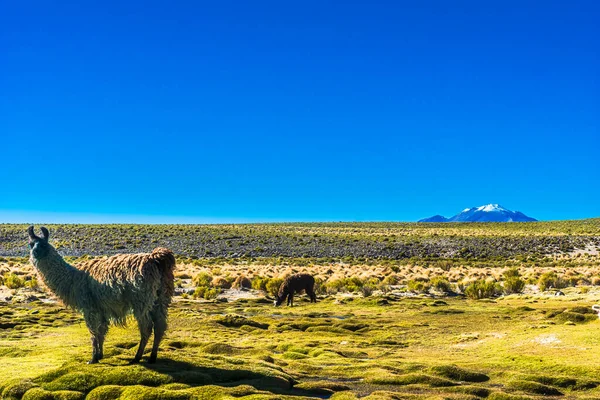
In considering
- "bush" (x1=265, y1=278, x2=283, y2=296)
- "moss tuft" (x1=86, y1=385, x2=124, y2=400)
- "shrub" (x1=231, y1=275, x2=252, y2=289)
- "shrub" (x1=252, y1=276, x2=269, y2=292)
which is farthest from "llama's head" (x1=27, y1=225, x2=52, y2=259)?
"shrub" (x1=231, y1=275, x2=252, y2=289)

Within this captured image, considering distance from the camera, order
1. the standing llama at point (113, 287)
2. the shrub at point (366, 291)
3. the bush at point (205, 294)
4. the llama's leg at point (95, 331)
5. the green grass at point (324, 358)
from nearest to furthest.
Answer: the green grass at point (324, 358)
the standing llama at point (113, 287)
the llama's leg at point (95, 331)
the bush at point (205, 294)
the shrub at point (366, 291)

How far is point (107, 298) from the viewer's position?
424 inches

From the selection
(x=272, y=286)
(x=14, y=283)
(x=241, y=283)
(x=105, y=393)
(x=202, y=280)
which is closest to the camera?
(x=105, y=393)

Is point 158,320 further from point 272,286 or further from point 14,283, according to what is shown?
point 14,283

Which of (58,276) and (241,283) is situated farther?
(241,283)

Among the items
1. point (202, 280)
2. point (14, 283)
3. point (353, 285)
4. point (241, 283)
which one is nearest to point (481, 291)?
point (353, 285)

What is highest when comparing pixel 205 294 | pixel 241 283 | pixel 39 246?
pixel 39 246

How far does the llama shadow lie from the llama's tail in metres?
1.33

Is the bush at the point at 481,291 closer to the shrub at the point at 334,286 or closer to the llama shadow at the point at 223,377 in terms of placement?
the shrub at the point at 334,286

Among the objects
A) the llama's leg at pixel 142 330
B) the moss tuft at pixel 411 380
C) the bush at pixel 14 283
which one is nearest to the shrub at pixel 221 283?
the bush at pixel 14 283

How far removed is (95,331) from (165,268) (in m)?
1.81

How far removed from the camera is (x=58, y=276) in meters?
11.2

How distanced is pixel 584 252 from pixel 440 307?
2461 inches

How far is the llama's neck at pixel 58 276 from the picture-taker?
11.2 meters
